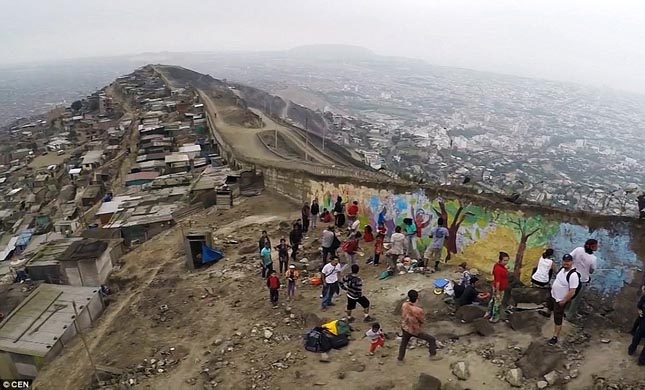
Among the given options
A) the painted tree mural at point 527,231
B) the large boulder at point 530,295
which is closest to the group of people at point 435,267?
the large boulder at point 530,295

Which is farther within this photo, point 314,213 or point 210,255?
point 314,213

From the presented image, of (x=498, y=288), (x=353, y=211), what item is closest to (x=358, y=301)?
(x=498, y=288)

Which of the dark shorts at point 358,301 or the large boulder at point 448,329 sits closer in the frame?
the large boulder at point 448,329

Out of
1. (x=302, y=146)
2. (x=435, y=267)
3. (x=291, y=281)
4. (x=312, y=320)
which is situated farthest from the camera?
(x=302, y=146)

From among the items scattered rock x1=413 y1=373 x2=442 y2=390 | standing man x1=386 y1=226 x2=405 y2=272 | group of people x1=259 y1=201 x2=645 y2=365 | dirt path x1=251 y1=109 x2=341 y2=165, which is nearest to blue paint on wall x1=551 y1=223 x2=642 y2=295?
group of people x1=259 y1=201 x2=645 y2=365

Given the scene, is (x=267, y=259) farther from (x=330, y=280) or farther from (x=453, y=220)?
(x=453, y=220)

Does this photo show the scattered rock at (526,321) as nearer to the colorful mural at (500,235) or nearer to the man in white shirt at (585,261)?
the man in white shirt at (585,261)

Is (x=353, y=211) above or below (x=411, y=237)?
below
